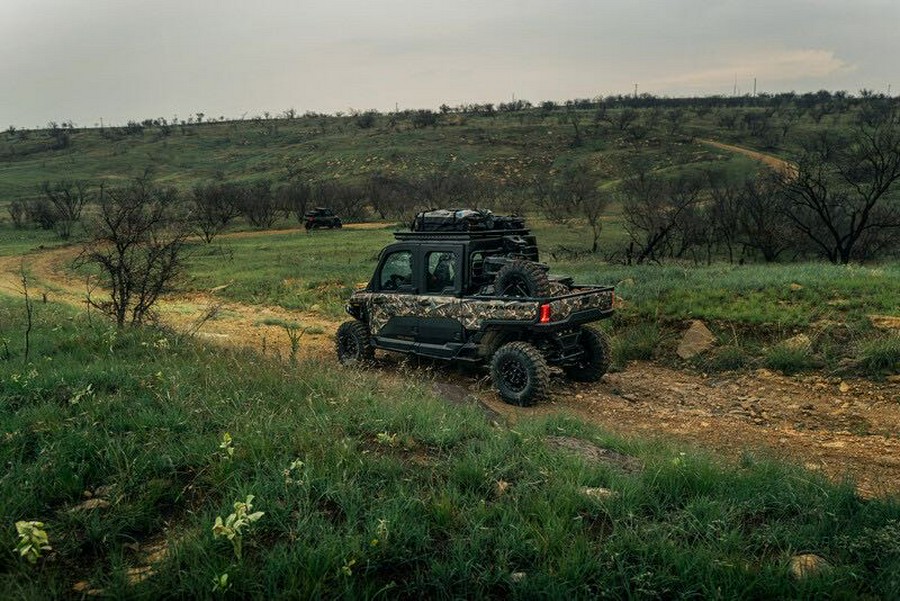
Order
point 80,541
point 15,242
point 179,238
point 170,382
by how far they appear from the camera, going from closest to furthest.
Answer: point 80,541, point 170,382, point 179,238, point 15,242

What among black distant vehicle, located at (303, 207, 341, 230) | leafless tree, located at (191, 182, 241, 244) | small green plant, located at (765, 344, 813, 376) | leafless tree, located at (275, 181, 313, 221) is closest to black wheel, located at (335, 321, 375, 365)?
small green plant, located at (765, 344, 813, 376)

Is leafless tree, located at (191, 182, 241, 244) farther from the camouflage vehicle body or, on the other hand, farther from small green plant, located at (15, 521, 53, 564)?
small green plant, located at (15, 521, 53, 564)

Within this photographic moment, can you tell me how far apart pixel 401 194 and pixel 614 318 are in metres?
36.9

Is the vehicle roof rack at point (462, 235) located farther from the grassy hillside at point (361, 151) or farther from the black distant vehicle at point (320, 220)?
the grassy hillside at point (361, 151)

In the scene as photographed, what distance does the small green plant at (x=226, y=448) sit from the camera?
3.73m

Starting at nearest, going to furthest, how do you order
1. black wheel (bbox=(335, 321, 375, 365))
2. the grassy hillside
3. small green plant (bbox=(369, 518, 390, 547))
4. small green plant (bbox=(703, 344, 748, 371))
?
small green plant (bbox=(369, 518, 390, 547)) → small green plant (bbox=(703, 344, 748, 371)) → black wheel (bbox=(335, 321, 375, 365)) → the grassy hillside

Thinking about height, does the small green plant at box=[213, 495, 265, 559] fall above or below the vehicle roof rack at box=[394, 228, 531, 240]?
below

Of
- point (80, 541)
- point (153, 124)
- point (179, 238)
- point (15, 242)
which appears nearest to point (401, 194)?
point (15, 242)

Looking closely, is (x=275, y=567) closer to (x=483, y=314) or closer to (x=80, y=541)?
(x=80, y=541)

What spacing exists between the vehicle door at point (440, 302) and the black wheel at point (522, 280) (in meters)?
0.61

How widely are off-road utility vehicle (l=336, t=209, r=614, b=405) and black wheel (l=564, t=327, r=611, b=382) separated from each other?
14 mm

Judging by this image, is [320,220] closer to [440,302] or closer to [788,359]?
[440,302]

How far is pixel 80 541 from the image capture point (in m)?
3.18

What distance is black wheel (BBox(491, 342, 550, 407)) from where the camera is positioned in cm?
754
